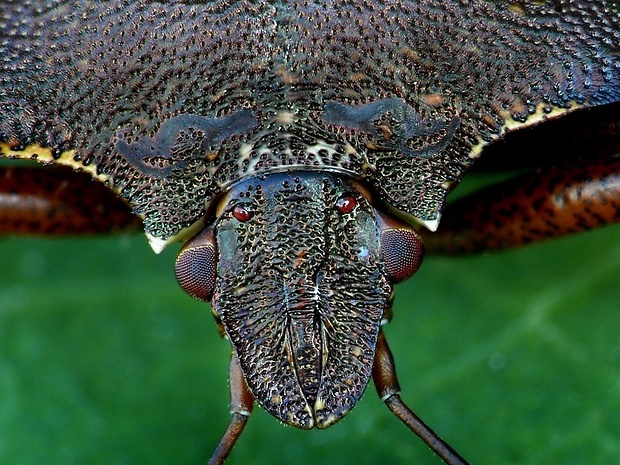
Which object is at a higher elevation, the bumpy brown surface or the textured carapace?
the bumpy brown surface

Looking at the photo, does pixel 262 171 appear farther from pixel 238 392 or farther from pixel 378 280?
pixel 238 392

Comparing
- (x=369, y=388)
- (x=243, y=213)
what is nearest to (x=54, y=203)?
(x=243, y=213)

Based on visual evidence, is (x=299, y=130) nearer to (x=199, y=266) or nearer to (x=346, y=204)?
(x=346, y=204)

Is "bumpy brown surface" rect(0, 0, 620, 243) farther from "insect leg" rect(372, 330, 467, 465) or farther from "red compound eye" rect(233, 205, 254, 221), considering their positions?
"insect leg" rect(372, 330, 467, 465)

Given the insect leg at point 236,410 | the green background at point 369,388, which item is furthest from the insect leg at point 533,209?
the insect leg at point 236,410

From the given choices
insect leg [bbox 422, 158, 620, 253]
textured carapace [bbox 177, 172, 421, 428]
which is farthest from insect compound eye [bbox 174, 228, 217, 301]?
insect leg [bbox 422, 158, 620, 253]

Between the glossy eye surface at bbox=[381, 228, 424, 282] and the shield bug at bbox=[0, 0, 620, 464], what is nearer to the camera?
the shield bug at bbox=[0, 0, 620, 464]
